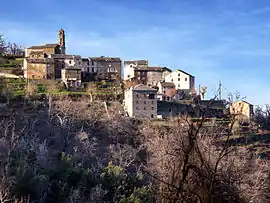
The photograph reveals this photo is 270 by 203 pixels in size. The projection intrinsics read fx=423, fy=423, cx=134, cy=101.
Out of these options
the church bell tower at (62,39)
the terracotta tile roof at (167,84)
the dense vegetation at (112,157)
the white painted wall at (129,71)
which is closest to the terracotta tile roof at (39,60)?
A: the dense vegetation at (112,157)

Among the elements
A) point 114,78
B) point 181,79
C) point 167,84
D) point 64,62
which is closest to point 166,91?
point 167,84

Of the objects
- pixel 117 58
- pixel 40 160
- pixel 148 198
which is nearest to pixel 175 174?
pixel 148 198

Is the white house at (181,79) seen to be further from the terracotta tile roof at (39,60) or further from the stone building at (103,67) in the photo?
the terracotta tile roof at (39,60)

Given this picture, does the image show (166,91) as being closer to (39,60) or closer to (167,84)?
(167,84)

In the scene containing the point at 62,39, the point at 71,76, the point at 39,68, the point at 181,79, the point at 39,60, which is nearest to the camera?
the point at 71,76

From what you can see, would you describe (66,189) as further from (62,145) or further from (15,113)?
(15,113)

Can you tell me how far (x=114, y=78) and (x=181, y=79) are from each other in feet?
25.4

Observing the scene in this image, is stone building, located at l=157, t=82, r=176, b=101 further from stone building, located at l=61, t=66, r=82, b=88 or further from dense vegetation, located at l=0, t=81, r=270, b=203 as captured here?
stone building, located at l=61, t=66, r=82, b=88

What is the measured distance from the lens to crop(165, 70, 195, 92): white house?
1918 inches

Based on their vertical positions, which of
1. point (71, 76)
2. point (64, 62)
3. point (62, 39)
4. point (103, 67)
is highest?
point (62, 39)

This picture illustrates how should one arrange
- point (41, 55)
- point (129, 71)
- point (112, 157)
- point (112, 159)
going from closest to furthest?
point (112, 159) → point (112, 157) → point (41, 55) → point (129, 71)

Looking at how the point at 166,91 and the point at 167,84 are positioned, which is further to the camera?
the point at 167,84

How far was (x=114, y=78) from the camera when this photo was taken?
1913 inches

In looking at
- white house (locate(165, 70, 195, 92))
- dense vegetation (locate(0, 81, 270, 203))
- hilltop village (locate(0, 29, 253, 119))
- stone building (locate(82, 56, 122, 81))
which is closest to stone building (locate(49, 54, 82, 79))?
hilltop village (locate(0, 29, 253, 119))
